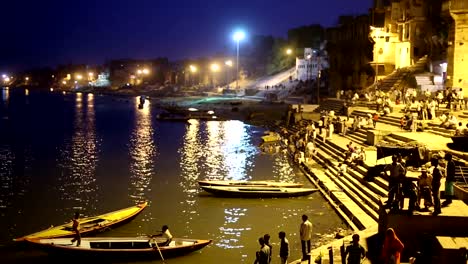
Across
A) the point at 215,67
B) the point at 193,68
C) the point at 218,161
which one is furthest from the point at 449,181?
the point at 193,68

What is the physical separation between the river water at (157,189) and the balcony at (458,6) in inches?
599

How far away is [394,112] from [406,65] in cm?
1805

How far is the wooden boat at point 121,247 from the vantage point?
16234 millimetres

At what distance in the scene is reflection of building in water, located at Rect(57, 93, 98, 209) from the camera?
25.0 metres

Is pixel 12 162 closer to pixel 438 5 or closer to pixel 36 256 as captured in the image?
pixel 36 256

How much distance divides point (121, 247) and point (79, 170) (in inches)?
670

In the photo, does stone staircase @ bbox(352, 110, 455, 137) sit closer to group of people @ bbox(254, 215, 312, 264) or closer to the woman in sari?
group of people @ bbox(254, 215, 312, 264)

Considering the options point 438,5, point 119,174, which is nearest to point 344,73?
point 438,5

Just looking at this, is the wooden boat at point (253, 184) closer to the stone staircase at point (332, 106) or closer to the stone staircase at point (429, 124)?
the stone staircase at point (429, 124)

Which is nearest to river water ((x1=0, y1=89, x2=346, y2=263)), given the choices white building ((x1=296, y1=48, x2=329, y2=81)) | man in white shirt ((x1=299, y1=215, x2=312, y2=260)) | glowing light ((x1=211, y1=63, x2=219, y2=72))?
man in white shirt ((x1=299, y1=215, x2=312, y2=260))

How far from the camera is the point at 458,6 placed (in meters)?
35.0

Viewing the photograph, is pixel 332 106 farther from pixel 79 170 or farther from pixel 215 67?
pixel 215 67

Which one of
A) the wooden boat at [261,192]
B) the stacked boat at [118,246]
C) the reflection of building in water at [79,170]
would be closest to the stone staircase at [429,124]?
the wooden boat at [261,192]

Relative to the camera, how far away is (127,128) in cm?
6047
